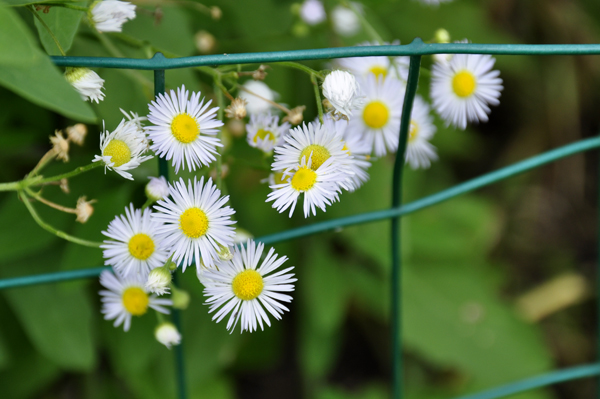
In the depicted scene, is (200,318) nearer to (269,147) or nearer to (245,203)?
(245,203)

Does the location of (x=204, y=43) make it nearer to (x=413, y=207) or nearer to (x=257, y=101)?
(x=257, y=101)

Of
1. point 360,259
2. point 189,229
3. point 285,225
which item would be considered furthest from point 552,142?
point 189,229

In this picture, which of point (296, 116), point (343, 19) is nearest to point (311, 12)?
point (343, 19)

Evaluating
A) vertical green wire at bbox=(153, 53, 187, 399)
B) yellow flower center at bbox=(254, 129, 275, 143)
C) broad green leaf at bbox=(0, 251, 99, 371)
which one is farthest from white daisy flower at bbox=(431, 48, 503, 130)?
broad green leaf at bbox=(0, 251, 99, 371)

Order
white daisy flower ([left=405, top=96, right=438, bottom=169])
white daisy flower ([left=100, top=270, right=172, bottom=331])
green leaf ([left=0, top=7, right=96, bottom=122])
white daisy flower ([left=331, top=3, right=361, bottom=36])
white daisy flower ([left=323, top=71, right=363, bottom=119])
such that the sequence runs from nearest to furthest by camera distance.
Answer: green leaf ([left=0, top=7, right=96, bottom=122]) → white daisy flower ([left=323, top=71, right=363, bottom=119]) → white daisy flower ([left=100, top=270, right=172, bottom=331]) → white daisy flower ([left=405, top=96, right=438, bottom=169]) → white daisy flower ([left=331, top=3, right=361, bottom=36])

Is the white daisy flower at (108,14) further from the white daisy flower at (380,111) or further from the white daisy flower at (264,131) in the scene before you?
the white daisy flower at (380,111)

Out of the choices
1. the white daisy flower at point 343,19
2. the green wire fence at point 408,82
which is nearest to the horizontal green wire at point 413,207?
the green wire fence at point 408,82

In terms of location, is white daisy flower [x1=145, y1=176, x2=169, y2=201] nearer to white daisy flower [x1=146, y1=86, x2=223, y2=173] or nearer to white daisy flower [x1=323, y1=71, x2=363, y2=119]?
white daisy flower [x1=146, y1=86, x2=223, y2=173]
